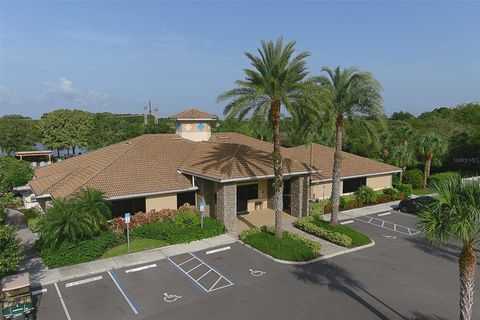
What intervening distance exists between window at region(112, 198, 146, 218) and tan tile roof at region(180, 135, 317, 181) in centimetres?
400

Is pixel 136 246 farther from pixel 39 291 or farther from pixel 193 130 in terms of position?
pixel 193 130

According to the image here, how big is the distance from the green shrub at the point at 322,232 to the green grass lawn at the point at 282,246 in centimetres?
217

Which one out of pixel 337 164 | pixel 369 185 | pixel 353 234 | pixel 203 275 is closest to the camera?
pixel 203 275

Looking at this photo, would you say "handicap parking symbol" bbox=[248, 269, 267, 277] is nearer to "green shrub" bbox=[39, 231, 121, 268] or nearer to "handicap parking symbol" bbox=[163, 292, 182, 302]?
"handicap parking symbol" bbox=[163, 292, 182, 302]

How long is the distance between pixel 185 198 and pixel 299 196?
8325mm

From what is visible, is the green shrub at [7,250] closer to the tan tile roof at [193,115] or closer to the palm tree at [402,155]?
the tan tile roof at [193,115]

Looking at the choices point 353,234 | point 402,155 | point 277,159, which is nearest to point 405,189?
point 402,155

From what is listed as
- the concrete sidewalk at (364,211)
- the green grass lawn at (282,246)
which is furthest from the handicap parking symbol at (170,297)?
the concrete sidewalk at (364,211)

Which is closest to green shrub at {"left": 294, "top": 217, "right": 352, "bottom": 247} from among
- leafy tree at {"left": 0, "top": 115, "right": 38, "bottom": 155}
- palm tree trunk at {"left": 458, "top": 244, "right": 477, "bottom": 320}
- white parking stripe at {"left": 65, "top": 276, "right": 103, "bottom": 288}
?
palm tree trunk at {"left": 458, "top": 244, "right": 477, "bottom": 320}

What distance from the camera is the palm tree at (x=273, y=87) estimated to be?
18.8m

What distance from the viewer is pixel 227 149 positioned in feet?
90.9

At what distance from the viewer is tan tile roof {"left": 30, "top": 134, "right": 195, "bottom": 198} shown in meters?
22.1

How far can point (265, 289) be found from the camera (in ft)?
49.3

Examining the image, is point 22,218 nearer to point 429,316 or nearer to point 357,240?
point 357,240
